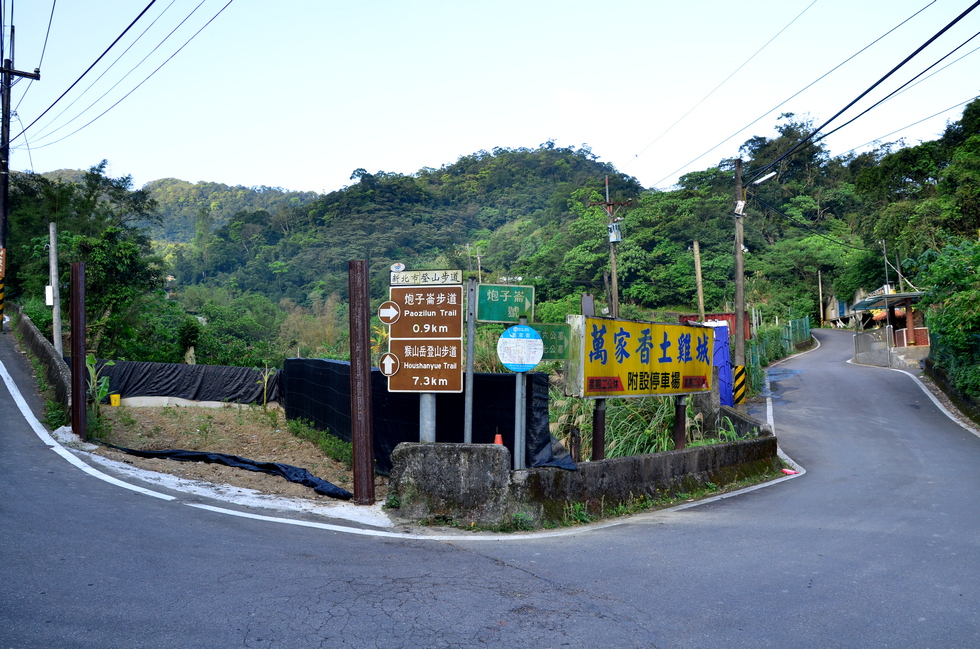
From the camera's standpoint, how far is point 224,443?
13492mm

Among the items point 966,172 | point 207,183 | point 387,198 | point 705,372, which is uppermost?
point 207,183

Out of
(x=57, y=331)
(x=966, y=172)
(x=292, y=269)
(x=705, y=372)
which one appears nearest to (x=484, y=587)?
(x=705, y=372)

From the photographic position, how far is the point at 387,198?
103188 millimetres

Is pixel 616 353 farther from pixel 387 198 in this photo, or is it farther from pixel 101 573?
pixel 387 198

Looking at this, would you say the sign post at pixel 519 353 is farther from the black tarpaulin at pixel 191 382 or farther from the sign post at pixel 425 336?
the black tarpaulin at pixel 191 382

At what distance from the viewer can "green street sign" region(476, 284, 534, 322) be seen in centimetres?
758

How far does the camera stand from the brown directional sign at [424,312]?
7898 mm

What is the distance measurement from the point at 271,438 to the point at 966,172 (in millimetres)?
31503

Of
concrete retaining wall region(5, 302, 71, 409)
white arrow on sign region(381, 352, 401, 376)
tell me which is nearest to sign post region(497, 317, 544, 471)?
white arrow on sign region(381, 352, 401, 376)

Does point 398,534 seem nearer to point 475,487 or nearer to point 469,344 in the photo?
point 475,487

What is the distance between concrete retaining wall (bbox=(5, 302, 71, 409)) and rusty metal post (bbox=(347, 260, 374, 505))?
7954 millimetres

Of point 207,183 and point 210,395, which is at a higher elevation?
point 207,183

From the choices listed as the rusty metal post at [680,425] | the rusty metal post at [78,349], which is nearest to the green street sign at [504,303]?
the rusty metal post at [680,425]

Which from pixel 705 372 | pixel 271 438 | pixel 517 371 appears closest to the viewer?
pixel 517 371
